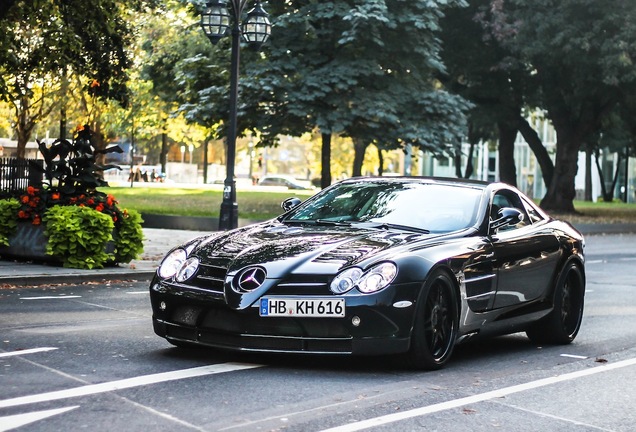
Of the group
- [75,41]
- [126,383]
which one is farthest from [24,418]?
[75,41]

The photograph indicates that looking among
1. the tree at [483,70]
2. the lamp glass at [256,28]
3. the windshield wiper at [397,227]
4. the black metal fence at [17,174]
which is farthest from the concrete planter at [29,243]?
the tree at [483,70]

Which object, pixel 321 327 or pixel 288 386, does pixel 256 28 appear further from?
pixel 288 386

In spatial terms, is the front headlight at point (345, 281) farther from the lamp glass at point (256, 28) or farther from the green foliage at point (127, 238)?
the lamp glass at point (256, 28)

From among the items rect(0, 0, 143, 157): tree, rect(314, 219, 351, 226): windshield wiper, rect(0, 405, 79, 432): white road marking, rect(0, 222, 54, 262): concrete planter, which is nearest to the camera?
rect(0, 405, 79, 432): white road marking

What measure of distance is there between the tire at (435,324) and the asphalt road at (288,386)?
124 millimetres

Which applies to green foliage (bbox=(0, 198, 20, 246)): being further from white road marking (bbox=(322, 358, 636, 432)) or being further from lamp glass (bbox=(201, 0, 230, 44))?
white road marking (bbox=(322, 358, 636, 432))

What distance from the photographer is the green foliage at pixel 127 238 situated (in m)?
17.1

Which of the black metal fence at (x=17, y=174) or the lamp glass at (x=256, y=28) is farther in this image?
the lamp glass at (x=256, y=28)

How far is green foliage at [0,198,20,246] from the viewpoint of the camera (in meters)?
16.9

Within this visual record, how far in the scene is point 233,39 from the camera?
68.2 feet

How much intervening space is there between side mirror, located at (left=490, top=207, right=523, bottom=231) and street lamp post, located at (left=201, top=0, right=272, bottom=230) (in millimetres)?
11829

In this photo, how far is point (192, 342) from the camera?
8.17 metres

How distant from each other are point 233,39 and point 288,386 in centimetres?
1397

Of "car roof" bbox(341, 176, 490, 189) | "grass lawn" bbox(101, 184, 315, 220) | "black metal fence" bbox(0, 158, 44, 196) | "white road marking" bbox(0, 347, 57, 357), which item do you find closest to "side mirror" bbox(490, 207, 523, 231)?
"car roof" bbox(341, 176, 490, 189)
